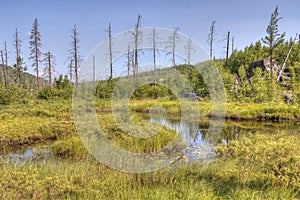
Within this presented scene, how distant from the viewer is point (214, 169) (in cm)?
501

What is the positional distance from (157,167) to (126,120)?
5.46m

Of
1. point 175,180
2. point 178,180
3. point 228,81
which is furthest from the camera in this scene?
point 228,81

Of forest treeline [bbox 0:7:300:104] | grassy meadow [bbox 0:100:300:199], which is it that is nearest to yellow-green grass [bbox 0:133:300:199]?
grassy meadow [bbox 0:100:300:199]

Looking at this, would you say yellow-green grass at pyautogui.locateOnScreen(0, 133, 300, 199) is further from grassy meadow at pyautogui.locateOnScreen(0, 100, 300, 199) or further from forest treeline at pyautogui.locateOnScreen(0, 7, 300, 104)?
forest treeline at pyautogui.locateOnScreen(0, 7, 300, 104)

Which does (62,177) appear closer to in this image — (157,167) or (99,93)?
(157,167)

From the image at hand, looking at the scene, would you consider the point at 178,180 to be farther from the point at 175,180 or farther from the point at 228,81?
the point at 228,81

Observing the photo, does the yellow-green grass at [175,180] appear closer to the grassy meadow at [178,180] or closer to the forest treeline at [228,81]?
the grassy meadow at [178,180]

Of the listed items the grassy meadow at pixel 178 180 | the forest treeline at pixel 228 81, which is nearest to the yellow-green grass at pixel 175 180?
the grassy meadow at pixel 178 180

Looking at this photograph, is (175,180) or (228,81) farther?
(228,81)

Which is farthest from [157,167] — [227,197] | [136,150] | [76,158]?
[76,158]

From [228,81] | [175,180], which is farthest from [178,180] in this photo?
[228,81]

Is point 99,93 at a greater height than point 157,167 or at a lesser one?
greater

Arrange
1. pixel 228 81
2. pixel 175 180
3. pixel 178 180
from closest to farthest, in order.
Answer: pixel 175 180, pixel 178 180, pixel 228 81

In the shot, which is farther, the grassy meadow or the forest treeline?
the forest treeline
